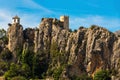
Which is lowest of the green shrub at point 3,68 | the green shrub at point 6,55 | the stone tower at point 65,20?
the green shrub at point 3,68

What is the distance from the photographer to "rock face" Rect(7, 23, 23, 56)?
10806 cm

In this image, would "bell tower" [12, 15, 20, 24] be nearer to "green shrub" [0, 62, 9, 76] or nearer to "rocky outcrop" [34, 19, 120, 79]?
"rocky outcrop" [34, 19, 120, 79]

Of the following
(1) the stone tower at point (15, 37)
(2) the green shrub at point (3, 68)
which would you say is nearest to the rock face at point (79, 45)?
(1) the stone tower at point (15, 37)

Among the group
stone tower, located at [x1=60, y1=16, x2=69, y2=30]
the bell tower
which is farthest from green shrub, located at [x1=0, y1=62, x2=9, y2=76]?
stone tower, located at [x1=60, y1=16, x2=69, y2=30]

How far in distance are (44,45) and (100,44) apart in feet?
43.1

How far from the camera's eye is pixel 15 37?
10869 cm

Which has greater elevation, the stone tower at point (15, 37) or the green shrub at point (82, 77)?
the stone tower at point (15, 37)

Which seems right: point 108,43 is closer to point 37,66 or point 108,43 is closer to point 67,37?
point 67,37

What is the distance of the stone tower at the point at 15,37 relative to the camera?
108 metres

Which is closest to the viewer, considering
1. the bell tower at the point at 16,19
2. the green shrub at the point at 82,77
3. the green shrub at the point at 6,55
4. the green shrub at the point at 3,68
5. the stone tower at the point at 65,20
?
the green shrub at the point at 82,77

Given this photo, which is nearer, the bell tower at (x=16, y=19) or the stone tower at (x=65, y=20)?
the stone tower at (x=65, y=20)

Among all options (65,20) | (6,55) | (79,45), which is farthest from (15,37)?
(79,45)

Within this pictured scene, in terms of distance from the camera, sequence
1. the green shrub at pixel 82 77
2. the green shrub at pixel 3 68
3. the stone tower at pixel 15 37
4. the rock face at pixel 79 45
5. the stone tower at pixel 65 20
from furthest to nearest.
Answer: the stone tower at pixel 65 20 → the stone tower at pixel 15 37 → the green shrub at pixel 3 68 → the rock face at pixel 79 45 → the green shrub at pixel 82 77

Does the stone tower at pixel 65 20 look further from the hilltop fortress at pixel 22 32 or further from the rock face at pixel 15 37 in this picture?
the rock face at pixel 15 37
